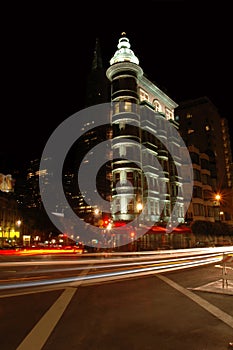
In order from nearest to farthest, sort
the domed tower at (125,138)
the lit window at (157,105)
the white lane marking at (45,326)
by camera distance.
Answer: the white lane marking at (45,326)
the domed tower at (125,138)
the lit window at (157,105)

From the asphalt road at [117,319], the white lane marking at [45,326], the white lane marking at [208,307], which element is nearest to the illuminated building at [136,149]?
the white lane marking at [208,307]

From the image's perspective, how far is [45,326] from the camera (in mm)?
6375

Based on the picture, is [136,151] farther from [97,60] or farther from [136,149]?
[97,60]

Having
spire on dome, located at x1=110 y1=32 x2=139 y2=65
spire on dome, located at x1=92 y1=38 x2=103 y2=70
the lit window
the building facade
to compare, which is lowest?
the building facade

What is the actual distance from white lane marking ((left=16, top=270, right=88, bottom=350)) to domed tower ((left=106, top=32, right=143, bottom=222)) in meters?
34.3

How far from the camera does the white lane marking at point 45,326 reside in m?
5.27

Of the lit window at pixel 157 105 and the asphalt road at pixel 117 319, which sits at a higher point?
the lit window at pixel 157 105

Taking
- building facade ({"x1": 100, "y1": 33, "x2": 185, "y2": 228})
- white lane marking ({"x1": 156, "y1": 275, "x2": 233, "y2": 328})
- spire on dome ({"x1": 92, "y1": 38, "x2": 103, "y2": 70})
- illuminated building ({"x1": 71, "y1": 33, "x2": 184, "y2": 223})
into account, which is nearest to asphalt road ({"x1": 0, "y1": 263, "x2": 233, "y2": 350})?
white lane marking ({"x1": 156, "y1": 275, "x2": 233, "y2": 328})

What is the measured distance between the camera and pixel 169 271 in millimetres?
16516

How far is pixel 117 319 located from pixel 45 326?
5.37ft

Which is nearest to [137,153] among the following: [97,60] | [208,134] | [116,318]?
[208,134]

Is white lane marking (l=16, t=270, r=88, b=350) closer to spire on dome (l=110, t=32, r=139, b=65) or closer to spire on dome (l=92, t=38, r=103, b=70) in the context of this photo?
spire on dome (l=110, t=32, r=139, b=65)

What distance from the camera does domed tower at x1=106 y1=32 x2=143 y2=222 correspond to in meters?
44.1

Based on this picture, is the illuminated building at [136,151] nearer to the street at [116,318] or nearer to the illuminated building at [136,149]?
the illuminated building at [136,149]
